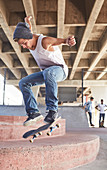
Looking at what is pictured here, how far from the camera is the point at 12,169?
7.81 ft

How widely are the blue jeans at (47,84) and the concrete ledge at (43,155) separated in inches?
22.6

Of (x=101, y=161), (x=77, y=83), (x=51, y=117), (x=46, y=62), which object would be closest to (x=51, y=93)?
(x=51, y=117)

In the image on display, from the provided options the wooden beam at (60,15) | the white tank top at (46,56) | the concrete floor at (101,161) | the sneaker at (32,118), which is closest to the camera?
the white tank top at (46,56)

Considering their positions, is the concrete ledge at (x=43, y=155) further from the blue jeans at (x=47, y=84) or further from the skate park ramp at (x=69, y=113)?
the skate park ramp at (x=69, y=113)

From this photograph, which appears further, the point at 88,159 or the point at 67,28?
the point at 67,28

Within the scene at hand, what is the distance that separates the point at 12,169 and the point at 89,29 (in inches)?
327

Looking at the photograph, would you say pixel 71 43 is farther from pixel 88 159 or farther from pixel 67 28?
pixel 67 28

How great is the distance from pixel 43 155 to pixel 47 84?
0.99 m

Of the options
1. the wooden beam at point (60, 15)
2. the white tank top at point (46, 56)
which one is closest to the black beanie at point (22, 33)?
the white tank top at point (46, 56)

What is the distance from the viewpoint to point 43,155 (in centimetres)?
270

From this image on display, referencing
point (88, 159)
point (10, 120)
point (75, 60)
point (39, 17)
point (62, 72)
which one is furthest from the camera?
point (75, 60)

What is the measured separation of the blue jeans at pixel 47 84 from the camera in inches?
113

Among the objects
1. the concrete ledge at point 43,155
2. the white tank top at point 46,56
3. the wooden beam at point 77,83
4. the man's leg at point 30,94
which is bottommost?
the concrete ledge at point 43,155

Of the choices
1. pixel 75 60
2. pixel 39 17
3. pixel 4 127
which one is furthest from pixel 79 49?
pixel 4 127
